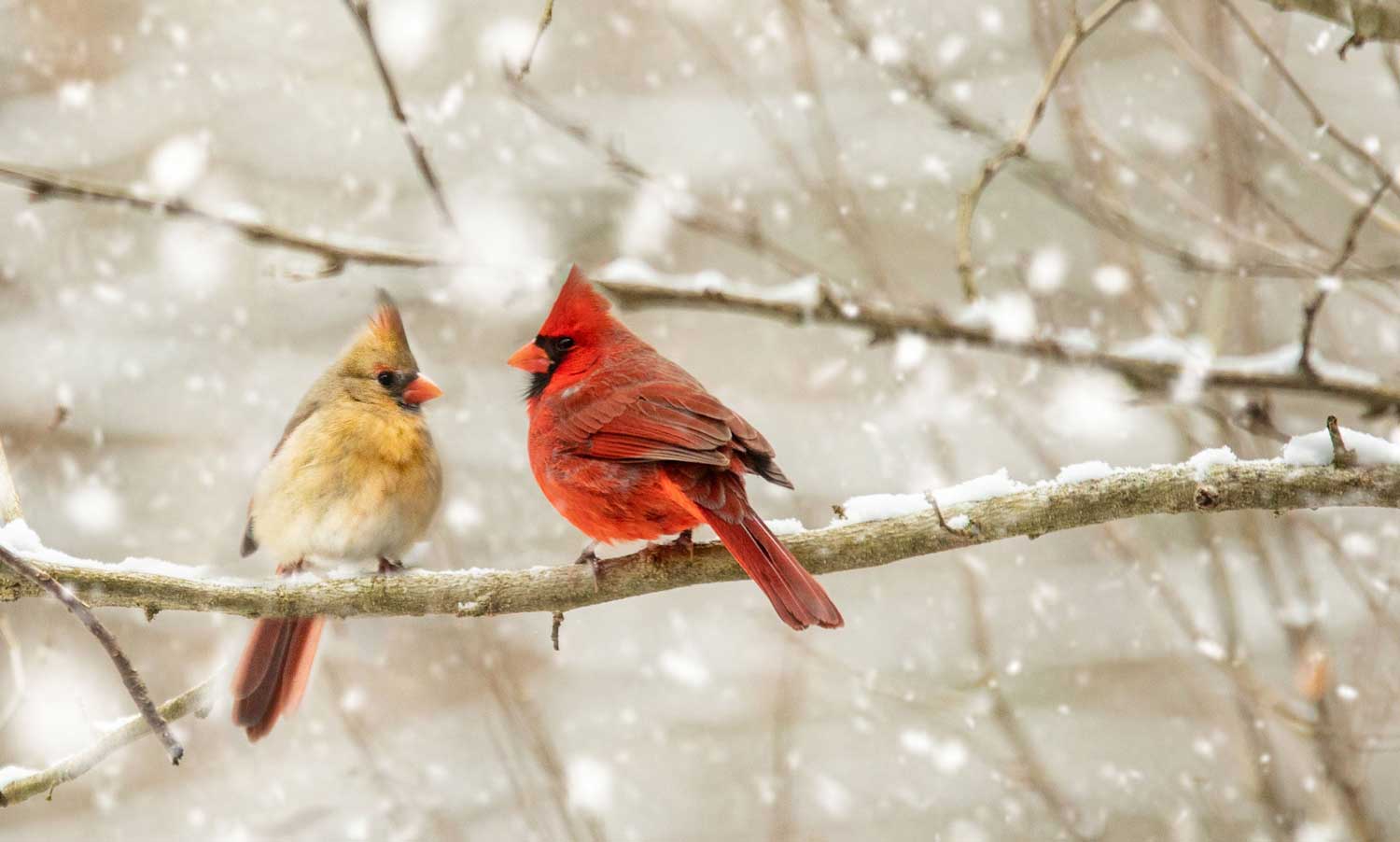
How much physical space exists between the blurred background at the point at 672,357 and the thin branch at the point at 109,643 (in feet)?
8.12

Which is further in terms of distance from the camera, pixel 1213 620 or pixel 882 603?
pixel 882 603

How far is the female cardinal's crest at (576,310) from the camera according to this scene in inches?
101

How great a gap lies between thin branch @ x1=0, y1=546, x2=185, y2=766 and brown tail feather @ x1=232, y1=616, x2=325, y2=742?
97 cm

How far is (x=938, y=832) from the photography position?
588 cm

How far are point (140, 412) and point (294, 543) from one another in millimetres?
3975

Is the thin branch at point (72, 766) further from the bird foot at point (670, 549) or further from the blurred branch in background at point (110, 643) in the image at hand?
the bird foot at point (670, 549)

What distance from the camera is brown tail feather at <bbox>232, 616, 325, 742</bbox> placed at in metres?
2.75

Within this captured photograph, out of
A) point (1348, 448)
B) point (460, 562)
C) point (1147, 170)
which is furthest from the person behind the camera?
point (460, 562)

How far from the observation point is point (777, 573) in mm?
1923

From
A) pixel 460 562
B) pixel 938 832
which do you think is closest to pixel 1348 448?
pixel 460 562

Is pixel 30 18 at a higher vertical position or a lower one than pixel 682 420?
lower

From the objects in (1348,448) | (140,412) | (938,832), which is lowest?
(140,412)

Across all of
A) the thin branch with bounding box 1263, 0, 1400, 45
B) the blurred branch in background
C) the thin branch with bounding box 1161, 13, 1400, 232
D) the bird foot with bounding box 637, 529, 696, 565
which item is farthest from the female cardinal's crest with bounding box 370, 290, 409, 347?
the thin branch with bounding box 1161, 13, 1400, 232

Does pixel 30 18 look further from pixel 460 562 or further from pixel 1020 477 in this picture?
pixel 1020 477
